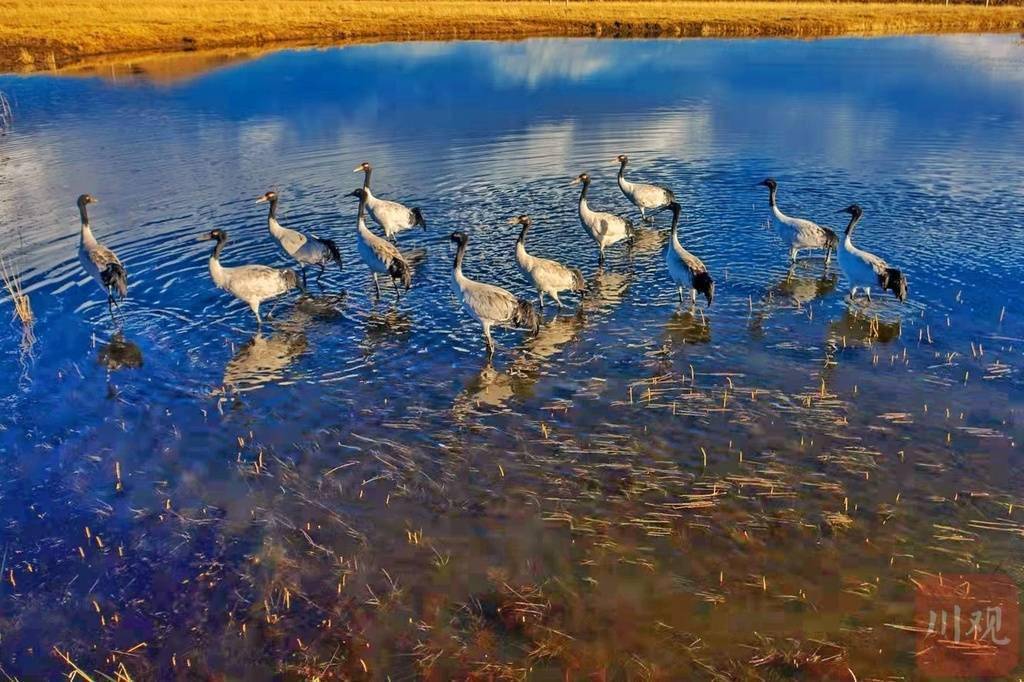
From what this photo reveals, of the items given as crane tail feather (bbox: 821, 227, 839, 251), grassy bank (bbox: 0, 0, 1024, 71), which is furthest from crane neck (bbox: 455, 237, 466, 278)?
grassy bank (bbox: 0, 0, 1024, 71)

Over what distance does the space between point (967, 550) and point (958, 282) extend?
799cm

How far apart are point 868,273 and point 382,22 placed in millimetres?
49293

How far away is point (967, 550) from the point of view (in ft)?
25.9

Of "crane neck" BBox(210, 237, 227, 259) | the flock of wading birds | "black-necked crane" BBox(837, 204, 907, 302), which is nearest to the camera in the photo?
the flock of wading birds

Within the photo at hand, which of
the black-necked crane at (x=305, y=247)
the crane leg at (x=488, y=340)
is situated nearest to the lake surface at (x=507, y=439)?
the crane leg at (x=488, y=340)

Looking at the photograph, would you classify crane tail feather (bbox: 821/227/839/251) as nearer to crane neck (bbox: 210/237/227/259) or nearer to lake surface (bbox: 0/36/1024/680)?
lake surface (bbox: 0/36/1024/680)

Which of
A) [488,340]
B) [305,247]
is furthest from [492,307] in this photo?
[305,247]

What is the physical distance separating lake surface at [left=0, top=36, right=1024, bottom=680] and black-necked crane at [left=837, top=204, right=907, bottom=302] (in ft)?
1.61

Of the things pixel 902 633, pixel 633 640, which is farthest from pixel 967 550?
pixel 633 640

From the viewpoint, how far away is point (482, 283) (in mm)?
13703

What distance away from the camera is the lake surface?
7.22 m

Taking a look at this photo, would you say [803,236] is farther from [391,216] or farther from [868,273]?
[391,216]

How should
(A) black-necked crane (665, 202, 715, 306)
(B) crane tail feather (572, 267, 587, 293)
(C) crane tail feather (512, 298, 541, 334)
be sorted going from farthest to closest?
1. (B) crane tail feather (572, 267, 587, 293)
2. (A) black-necked crane (665, 202, 715, 306)
3. (C) crane tail feather (512, 298, 541, 334)

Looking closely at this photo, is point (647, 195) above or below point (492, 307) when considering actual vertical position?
above
